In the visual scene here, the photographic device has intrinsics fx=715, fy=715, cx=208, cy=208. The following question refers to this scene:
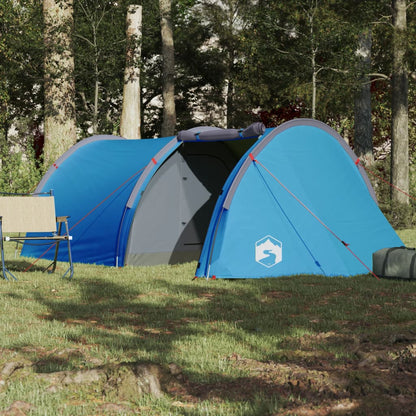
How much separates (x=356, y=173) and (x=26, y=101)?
26.2 meters

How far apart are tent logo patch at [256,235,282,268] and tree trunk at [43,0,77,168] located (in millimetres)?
8123

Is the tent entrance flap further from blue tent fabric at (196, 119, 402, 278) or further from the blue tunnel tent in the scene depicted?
blue tent fabric at (196, 119, 402, 278)

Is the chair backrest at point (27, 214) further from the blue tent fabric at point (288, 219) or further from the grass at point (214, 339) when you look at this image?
the blue tent fabric at point (288, 219)

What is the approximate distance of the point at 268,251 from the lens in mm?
8922

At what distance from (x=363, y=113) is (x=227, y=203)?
12387mm

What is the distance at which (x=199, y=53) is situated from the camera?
32125mm

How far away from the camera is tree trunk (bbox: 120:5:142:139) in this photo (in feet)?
58.0

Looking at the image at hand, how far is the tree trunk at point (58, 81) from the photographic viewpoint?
15.9 m

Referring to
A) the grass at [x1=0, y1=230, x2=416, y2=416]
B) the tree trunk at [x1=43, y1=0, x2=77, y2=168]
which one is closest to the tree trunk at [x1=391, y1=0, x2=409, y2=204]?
A: the tree trunk at [x1=43, y1=0, x2=77, y2=168]

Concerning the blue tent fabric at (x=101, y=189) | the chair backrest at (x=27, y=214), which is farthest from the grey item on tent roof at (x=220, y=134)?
the chair backrest at (x=27, y=214)

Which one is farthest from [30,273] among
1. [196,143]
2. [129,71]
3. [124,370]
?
[129,71]

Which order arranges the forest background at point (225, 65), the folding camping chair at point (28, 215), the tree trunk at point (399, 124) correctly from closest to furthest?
the folding camping chair at point (28, 215)
the tree trunk at point (399, 124)
the forest background at point (225, 65)

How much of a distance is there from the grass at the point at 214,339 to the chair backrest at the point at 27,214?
637 millimetres

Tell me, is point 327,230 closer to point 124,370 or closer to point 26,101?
point 124,370
